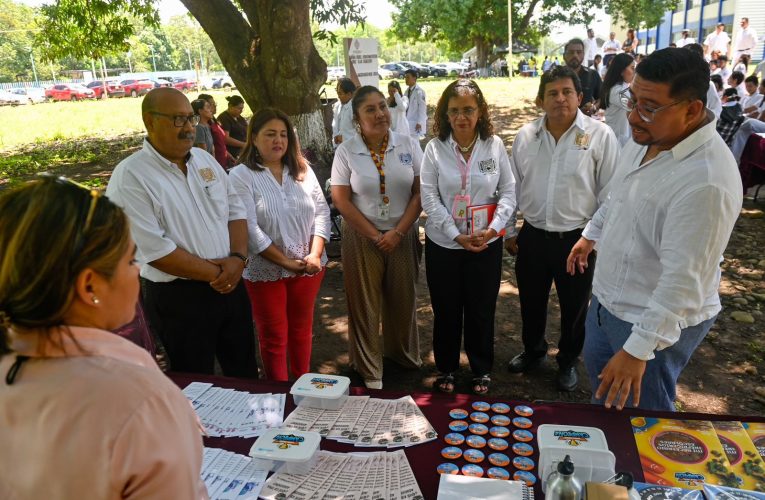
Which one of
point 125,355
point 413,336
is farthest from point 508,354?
point 125,355

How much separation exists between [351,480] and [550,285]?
196 cm

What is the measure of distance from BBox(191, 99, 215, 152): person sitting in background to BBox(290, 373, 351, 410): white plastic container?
4448 millimetres

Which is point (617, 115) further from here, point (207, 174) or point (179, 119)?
point (179, 119)

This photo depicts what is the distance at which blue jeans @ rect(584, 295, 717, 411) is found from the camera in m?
1.75

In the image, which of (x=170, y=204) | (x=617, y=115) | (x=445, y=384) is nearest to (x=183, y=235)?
(x=170, y=204)

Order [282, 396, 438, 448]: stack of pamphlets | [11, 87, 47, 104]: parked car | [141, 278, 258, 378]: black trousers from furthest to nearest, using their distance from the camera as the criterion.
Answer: [11, 87, 47, 104]: parked car < [141, 278, 258, 378]: black trousers < [282, 396, 438, 448]: stack of pamphlets

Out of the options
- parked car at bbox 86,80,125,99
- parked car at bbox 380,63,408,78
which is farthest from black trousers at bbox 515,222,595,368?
parked car at bbox 86,80,125,99

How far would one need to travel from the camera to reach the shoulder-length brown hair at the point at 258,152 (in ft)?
9.31

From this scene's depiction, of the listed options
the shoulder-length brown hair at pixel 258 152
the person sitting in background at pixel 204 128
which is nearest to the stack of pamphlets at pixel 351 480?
the shoulder-length brown hair at pixel 258 152

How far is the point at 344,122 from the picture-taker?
25.5ft

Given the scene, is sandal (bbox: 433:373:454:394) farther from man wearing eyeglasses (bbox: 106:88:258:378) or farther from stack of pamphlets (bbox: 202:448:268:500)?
stack of pamphlets (bbox: 202:448:268:500)

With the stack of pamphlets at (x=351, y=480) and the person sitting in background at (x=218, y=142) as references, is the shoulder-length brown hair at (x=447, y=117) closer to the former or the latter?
the stack of pamphlets at (x=351, y=480)

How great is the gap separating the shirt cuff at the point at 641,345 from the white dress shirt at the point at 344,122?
6.29m

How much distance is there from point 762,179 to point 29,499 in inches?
309
